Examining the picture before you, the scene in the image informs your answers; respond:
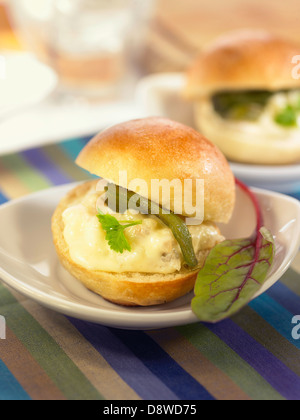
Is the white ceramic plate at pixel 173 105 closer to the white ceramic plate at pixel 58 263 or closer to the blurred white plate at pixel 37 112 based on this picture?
the blurred white plate at pixel 37 112

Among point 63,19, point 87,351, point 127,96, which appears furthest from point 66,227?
point 63,19

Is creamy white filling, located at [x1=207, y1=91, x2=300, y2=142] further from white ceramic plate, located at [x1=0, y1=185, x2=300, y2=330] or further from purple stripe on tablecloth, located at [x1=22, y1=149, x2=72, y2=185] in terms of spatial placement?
purple stripe on tablecloth, located at [x1=22, y1=149, x2=72, y2=185]

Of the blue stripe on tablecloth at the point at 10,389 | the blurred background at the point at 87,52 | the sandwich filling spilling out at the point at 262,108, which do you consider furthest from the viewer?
the blurred background at the point at 87,52

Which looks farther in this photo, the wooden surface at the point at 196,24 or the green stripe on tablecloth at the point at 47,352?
the wooden surface at the point at 196,24

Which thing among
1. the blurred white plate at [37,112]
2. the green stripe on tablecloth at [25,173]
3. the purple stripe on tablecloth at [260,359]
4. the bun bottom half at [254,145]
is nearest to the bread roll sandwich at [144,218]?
the purple stripe on tablecloth at [260,359]

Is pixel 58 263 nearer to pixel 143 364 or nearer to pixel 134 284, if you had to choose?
pixel 134 284

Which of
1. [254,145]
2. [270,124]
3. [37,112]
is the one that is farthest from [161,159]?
[37,112]

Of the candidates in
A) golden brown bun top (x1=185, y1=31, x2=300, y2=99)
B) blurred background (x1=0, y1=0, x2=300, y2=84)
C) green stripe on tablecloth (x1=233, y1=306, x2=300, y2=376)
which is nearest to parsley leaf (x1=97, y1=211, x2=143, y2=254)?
green stripe on tablecloth (x1=233, y1=306, x2=300, y2=376)
